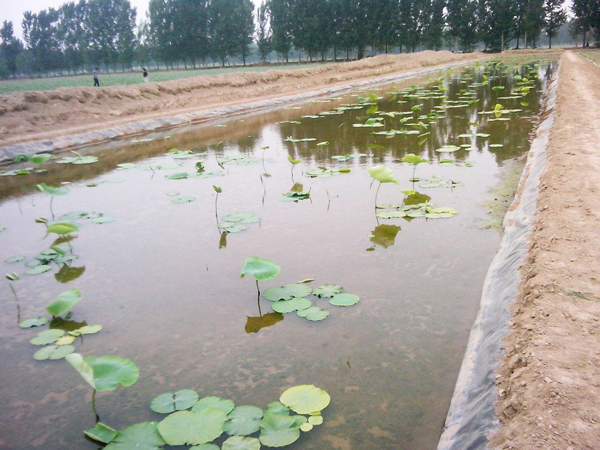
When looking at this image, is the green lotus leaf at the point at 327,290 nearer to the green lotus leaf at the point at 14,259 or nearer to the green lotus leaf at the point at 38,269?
the green lotus leaf at the point at 38,269

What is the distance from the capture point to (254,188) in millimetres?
4676

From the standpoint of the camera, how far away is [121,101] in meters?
11.7

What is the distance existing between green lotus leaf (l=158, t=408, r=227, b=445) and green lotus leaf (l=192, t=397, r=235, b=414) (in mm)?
40

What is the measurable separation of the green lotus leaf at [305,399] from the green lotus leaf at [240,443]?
207 mm

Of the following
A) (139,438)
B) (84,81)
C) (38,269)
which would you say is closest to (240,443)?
(139,438)

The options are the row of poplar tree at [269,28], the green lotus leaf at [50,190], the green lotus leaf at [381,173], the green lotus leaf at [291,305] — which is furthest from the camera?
the row of poplar tree at [269,28]

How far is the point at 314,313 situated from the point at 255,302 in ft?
1.18

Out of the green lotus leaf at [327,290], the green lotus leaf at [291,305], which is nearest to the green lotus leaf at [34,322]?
the green lotus leaf at [291,305]

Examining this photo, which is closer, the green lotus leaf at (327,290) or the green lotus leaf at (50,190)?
the green lotus leaf at (327,290)

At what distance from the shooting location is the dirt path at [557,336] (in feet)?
4.22

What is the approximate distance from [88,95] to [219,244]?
376 inches

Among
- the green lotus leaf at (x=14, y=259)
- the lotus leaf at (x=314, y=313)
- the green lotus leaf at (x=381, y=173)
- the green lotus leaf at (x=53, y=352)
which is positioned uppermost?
the green lotus leaf at (x=381, y=173)

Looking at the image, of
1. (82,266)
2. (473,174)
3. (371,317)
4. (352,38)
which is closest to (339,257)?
(371,317)

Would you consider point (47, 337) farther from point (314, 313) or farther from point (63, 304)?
point (314, 313)
